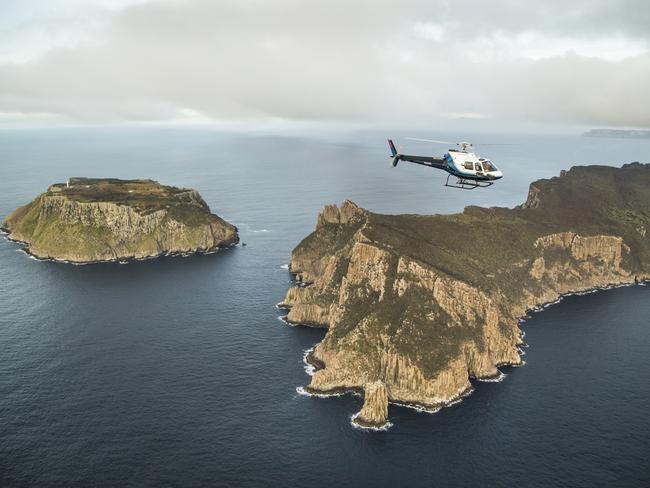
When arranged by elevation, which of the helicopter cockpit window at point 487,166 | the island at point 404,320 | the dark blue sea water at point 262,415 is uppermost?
the helicopter cockpit window at point 487,166

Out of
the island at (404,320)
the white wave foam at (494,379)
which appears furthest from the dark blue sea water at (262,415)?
the island at (404,320)

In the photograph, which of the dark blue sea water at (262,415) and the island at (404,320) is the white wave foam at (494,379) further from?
the dark blue sea water at (262,415)

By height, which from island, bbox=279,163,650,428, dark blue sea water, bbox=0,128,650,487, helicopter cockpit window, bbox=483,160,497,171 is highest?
helicopter cockpit window, bbox=483,160,497,171

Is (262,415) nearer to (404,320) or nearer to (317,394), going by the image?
(317,394)

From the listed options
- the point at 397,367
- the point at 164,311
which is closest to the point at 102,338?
the point at 164,311

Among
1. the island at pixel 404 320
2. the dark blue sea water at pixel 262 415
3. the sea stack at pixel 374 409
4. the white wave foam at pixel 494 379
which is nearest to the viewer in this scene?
the dark blue sea water at pixel 262 415

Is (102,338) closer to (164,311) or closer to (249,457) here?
(164,311)

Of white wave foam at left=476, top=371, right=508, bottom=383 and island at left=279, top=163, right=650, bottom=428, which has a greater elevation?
island at left=279, top=163, right=650, bottom=428

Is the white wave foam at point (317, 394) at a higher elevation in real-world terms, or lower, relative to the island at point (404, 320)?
lower

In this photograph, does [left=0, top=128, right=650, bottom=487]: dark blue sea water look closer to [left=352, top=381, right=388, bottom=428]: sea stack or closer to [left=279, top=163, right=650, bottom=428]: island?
[left=352, top=381, right=388, bottom=428]: sea stack

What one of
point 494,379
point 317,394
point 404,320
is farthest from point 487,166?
point 317,394

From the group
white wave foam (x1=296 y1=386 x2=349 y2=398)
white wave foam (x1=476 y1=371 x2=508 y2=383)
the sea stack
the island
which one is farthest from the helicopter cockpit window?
white wave foam (x1=296 y1=386 x2=349 y2=398)
